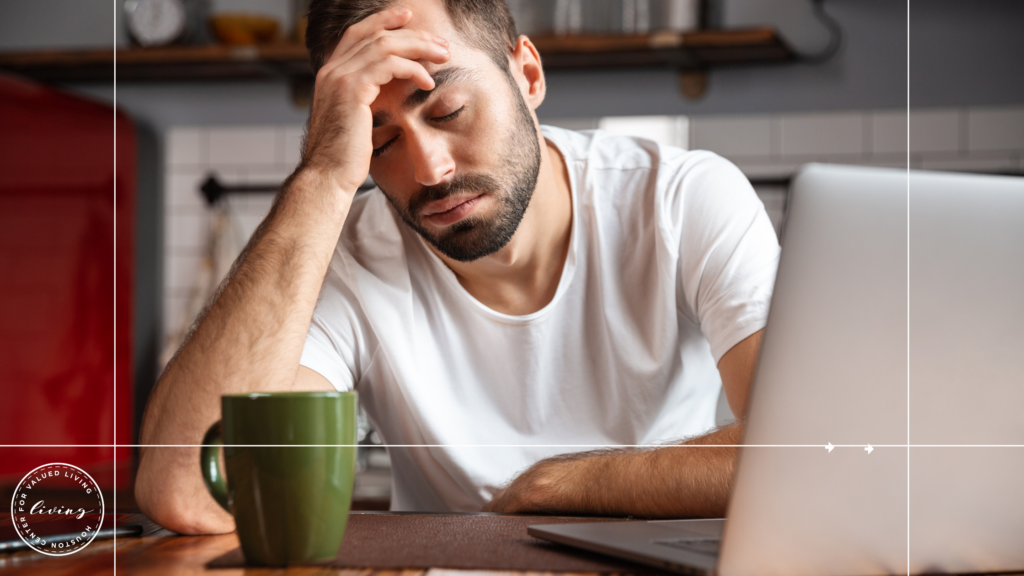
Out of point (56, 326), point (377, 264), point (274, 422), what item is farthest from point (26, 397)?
point (274, 422)

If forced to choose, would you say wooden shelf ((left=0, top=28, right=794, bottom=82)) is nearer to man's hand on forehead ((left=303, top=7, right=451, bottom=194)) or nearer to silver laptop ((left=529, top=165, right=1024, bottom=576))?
man's hand on forehead ((left=303, top=7, right=451, bottom=194))

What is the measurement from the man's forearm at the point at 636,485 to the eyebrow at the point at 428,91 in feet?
1.31

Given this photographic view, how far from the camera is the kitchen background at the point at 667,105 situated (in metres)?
1.86

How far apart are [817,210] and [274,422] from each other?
27 centimetres

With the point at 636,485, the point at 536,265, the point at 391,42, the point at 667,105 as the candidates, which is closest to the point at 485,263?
the point at 536,265

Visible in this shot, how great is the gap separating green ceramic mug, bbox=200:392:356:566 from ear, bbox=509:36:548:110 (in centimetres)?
70

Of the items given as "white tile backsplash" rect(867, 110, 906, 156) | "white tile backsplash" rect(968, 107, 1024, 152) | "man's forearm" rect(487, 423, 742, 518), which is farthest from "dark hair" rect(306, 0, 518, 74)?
"white tile backsplash" rect(968, 107, 1024, 152)

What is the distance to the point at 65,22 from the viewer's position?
215 cm

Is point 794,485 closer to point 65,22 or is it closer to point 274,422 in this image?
point 274,422

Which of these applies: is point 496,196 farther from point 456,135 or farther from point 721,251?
point 721,251

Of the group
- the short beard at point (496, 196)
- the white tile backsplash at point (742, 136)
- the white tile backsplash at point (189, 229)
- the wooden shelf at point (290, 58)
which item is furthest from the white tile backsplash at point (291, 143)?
the short beard at point (496, 196)

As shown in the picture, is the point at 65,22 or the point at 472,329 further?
the point at 65,22

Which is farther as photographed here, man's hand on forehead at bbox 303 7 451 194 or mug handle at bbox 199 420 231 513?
man's hand on forehead at bbox 303 7 451 194

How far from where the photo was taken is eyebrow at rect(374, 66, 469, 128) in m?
0.86
